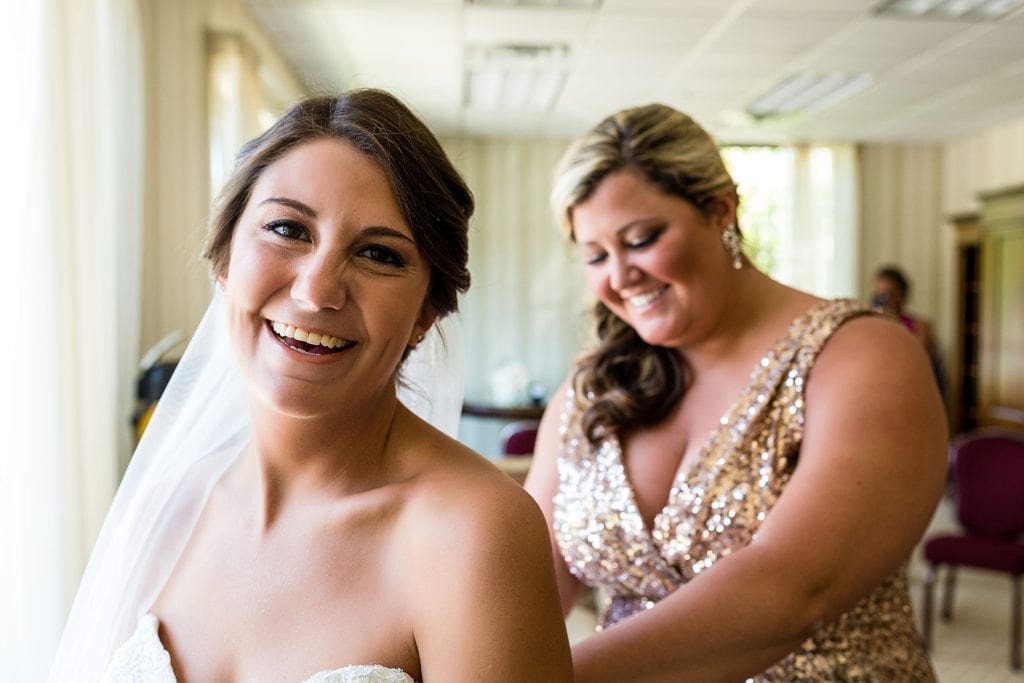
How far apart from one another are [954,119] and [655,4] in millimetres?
5070

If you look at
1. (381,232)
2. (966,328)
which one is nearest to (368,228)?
(381,232)

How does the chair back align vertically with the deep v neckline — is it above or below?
below

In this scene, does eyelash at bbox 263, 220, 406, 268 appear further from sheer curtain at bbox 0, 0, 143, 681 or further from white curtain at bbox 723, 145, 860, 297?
white curtain at bbox 723, 145, 860, 297

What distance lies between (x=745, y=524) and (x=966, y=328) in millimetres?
8965

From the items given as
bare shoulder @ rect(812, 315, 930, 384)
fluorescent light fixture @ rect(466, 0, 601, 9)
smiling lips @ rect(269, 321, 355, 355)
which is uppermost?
fluorescent light fixture @ rect(466, 0, 601, 9)

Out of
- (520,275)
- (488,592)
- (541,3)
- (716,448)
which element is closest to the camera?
(488,592)

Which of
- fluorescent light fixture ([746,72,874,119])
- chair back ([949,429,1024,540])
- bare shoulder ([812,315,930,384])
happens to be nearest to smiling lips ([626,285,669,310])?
bare shoulder ([812,315,930,384])

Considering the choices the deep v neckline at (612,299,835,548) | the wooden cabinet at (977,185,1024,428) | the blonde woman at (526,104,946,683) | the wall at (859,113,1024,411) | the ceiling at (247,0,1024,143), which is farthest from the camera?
the wall at (859,113,1024,411)

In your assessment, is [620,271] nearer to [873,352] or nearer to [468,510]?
[873,352]

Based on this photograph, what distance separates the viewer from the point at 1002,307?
8.52 m

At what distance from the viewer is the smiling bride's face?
3.74 feet

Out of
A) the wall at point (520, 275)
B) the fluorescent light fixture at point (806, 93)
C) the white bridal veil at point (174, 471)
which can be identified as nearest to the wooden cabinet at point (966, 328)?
the fluorescent light fixture at point (806, 93)

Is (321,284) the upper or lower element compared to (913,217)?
lower

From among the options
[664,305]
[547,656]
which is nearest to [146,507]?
[547,656]
